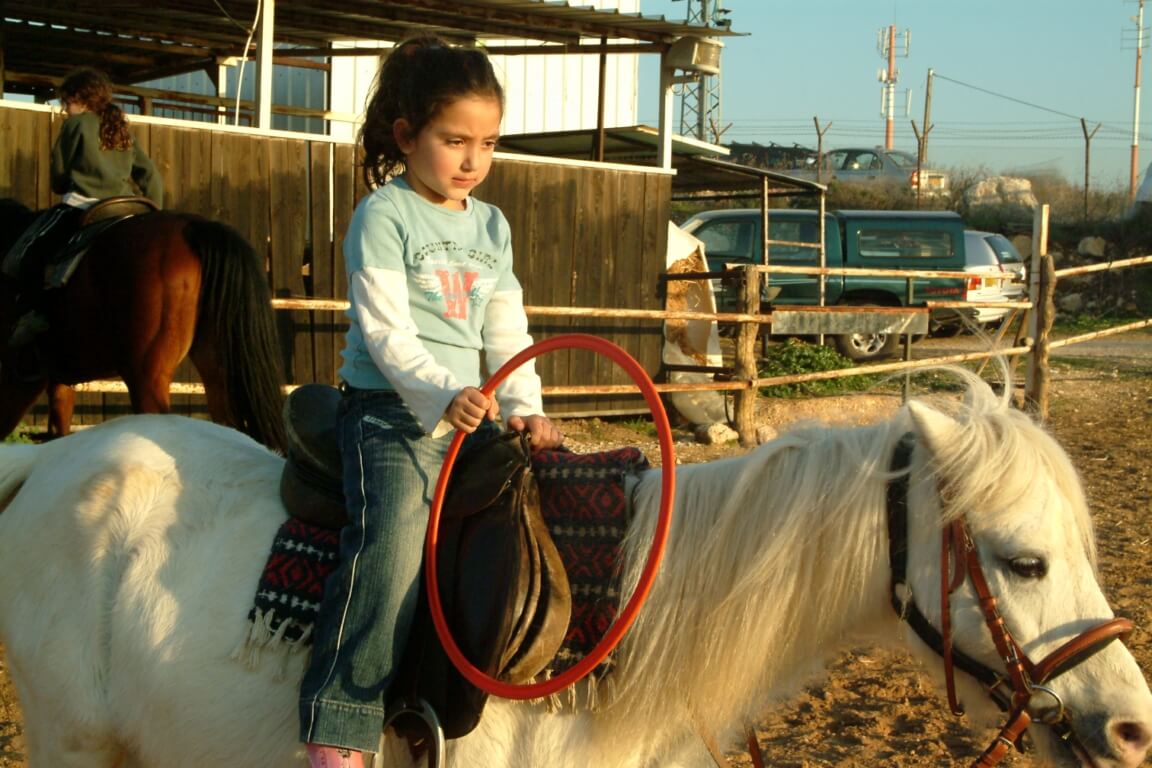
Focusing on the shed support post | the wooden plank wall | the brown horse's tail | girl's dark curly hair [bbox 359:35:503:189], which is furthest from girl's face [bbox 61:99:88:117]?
girl's dark curly hair [bbox 359:35:503:189]

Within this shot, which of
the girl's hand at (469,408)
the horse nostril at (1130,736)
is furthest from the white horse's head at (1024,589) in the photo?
the girl's hand at (469,408)

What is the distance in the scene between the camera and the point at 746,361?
33.6ft

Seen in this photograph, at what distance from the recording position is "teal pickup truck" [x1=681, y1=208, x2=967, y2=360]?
17266 millimetres

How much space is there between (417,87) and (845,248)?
1662cm

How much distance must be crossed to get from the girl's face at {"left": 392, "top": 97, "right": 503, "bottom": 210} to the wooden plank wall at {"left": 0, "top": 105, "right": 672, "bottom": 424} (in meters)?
4.97

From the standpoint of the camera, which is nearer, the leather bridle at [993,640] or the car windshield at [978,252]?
the leather bridle at [993,640]

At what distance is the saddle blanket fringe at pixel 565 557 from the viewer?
207 cm

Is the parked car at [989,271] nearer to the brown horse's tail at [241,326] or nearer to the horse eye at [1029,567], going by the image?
the brown horse's tail at [241,326]

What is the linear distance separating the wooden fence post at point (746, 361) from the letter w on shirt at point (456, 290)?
793cm

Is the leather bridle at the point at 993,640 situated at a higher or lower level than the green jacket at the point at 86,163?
lower

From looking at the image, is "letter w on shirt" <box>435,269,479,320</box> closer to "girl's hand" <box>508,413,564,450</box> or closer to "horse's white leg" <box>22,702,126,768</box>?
"girl's hand" <box>508,413,564,450</box>

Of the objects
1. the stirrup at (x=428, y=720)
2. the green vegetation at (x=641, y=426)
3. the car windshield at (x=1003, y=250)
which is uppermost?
the car windshield at (x=1003, y=250)

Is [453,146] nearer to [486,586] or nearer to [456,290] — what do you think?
[456,290]

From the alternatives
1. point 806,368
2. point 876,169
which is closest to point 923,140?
point 876,169
